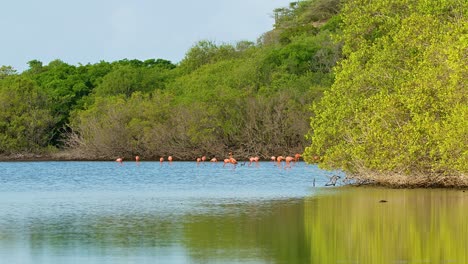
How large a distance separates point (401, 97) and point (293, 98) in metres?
41.4

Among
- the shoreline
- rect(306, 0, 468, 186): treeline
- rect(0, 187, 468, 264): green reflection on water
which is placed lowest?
rect(0, 187, 468, 264): green reflection on water

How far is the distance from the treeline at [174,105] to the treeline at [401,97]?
31464 millimetres

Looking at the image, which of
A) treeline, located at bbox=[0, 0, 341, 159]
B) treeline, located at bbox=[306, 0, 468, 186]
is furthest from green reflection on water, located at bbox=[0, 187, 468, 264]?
treeline, located at bbox=[0, 0, 341, 159]

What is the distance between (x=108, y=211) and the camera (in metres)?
29.0

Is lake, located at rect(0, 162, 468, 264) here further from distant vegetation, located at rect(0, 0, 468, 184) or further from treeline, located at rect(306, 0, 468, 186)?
distant vegetation, located at rect(0, 0, 468, 184)

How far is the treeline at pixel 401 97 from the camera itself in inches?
1315

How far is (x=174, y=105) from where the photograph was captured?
8331 centimetres

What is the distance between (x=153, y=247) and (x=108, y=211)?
946 centimetres

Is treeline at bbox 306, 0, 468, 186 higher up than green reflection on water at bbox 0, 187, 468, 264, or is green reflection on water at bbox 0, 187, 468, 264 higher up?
treeline at bbox 306, 0, 468, 186

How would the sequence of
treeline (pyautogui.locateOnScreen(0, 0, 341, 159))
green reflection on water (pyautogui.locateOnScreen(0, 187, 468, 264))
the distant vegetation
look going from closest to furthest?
green reflection on water (pyautogui.locateOnScreen(0, 187, 468, 264))
the distant vegetation
treeline (pyautogui.locateOnScreen(0, 0, 341, 159))

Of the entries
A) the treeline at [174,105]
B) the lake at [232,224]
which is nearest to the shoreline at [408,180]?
the lake at [232,224]

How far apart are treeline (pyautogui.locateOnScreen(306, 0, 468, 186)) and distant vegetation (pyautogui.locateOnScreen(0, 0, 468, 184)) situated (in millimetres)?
52

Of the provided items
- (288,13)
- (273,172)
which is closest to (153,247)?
(273,172)

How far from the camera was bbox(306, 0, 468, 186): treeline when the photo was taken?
1315 inches
